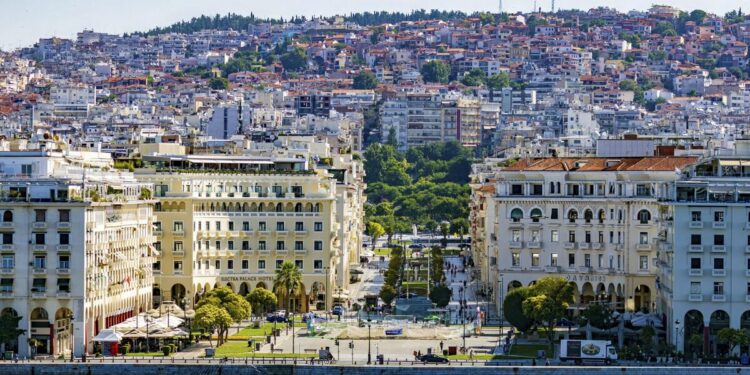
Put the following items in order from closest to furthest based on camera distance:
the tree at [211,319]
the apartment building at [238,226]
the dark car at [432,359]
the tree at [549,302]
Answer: the dark car at [432,359]
the tree at [211,319]
the tree at [549,302]
the apartment building at [238,226]

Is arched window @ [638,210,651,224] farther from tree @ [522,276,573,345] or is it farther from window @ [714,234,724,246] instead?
window @ [714,234,724,246]

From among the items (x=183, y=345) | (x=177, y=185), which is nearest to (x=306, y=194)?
(x=177, y=185)

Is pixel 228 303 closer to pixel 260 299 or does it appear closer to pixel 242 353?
pixel 242 353

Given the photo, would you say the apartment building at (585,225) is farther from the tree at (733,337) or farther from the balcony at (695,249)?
the tree at (733,337)

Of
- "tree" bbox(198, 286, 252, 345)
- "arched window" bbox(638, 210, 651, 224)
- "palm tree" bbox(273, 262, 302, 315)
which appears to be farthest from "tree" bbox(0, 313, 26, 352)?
"arched window" bbox(638, 210, 651, 224)

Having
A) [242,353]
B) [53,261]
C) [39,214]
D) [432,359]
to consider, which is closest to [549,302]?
[432,359]

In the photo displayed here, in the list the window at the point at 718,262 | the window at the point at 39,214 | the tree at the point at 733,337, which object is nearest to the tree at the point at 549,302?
the window at the point at 718,262

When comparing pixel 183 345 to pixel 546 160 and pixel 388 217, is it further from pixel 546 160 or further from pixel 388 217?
pixel 388 217
